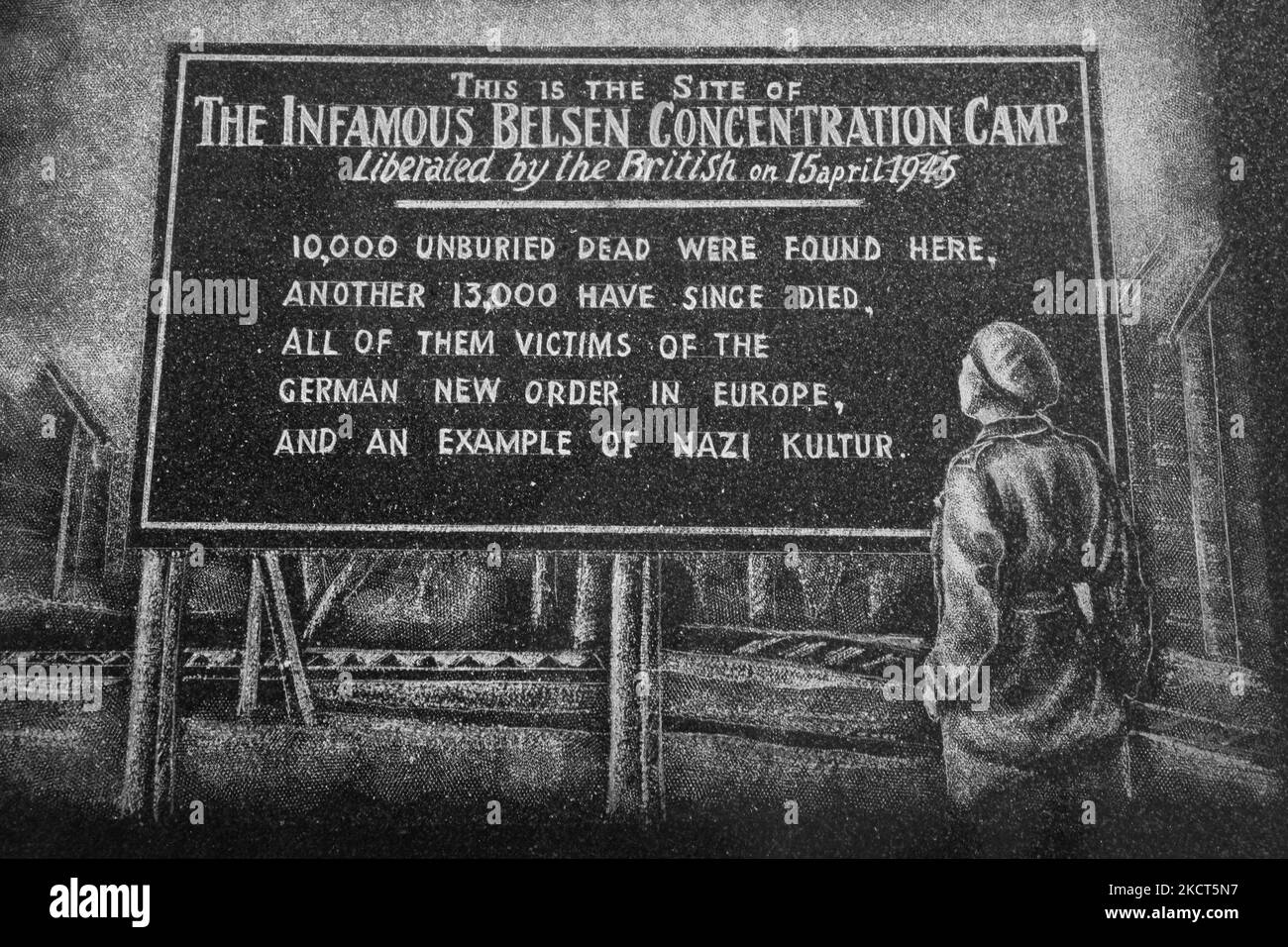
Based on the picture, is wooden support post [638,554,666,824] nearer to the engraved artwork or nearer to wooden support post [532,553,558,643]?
the engraved artwork

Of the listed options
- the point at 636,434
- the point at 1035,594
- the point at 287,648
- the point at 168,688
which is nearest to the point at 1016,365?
the point at 1035,594

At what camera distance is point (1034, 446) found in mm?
2475

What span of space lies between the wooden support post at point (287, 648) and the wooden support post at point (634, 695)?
2.51ft

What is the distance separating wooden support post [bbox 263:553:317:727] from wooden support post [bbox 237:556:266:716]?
26mm

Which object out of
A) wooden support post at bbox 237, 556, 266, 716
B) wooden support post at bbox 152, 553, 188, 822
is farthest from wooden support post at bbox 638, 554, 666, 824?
wooden support post at bbox 152, 553, 188, 822

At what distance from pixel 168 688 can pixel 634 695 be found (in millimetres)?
1171

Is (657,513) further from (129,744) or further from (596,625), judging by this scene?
(129,744)

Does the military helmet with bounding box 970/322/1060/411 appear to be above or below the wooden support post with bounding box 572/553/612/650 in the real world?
above

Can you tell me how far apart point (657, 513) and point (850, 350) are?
0.66 meters

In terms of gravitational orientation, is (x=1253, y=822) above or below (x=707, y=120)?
below

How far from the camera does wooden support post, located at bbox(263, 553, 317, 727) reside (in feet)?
7.91

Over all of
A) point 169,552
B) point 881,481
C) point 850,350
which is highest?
point 850,350
